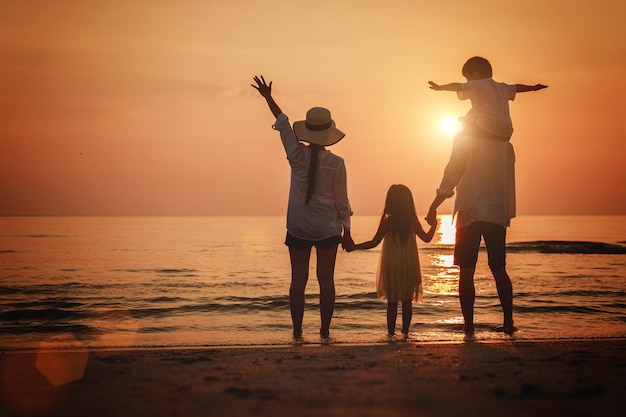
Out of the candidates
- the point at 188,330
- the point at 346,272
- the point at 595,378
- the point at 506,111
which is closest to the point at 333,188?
the point at 506,111

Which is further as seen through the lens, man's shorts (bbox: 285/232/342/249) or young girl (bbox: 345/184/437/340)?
young girl (bbox: 345/184/437/340)

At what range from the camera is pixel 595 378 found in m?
4.14

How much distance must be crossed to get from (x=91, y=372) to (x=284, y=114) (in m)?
3.30

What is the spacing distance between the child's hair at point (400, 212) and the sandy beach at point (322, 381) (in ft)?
7.67

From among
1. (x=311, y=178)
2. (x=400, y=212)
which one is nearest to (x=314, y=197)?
(x=311, y=178)

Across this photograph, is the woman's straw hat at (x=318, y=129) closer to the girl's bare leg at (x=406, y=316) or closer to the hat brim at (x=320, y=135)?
the hat brim at (x=320, y=135)

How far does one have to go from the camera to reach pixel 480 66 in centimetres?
690

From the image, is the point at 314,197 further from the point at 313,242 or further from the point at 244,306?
the point at 244,306

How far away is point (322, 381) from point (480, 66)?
4092 millimetres

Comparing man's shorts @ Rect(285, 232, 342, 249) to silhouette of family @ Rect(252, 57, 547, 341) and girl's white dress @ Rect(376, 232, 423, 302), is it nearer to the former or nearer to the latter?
silhouette of family @ Rect(252, 57, 547, 341)

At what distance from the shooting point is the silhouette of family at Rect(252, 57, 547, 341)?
675cm

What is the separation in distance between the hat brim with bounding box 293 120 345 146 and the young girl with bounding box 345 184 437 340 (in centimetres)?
126

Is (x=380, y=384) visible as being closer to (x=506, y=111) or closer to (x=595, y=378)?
(x=595, y=378)

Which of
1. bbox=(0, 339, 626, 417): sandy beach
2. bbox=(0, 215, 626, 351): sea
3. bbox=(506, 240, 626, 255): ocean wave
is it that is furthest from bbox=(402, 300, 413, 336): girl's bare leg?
bbox=(506, 240, 626, 255): ocean wave
